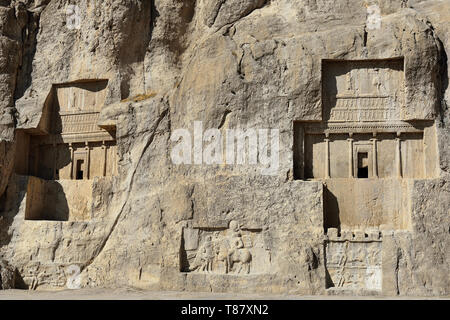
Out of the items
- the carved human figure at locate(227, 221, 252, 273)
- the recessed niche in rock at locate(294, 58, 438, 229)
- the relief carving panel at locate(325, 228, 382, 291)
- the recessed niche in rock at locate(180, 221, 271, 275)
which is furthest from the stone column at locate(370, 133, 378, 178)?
the carved human figure at locate(227, 221, 252, 273)

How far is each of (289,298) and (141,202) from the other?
5.58 meters

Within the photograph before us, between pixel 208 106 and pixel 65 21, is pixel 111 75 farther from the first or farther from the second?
pixel 208 106

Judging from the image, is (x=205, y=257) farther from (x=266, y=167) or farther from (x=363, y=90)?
(x=363, y=90)

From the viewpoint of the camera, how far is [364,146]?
62.5 ft

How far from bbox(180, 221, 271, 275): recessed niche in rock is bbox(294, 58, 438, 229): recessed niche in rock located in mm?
2259

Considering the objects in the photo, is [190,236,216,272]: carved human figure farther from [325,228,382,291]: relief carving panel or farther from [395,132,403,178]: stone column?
[395,132,403,178]: stone column

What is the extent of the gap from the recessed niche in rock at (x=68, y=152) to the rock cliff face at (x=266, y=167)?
0.13 metres

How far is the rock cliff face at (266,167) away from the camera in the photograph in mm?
17703

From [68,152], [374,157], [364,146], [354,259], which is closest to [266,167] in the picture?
[364,146]

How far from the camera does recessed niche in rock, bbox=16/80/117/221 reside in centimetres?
2100

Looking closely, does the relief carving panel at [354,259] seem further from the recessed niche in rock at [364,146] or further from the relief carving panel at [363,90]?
the relief carving panel at [363,90]

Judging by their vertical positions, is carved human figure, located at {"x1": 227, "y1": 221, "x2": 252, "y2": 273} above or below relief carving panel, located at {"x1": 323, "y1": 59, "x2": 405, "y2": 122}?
below

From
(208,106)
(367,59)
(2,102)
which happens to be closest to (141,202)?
(208,106)

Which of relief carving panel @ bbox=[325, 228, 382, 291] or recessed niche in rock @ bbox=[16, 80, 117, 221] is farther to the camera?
recessed niche in rock @ bbox=[16, 80, 117, 221]
